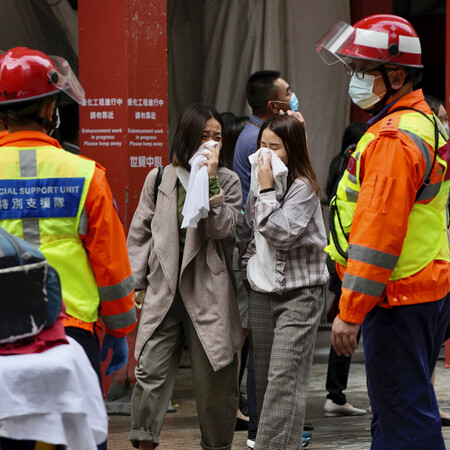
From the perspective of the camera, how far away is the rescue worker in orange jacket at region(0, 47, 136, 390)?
13.1 ft

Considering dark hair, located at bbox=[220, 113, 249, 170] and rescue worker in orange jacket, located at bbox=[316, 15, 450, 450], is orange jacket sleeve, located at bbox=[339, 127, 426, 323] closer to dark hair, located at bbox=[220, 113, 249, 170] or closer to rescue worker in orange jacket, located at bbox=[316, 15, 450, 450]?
rescue worker in orange jacket, located at bbox=[316, 15, 450, 450]

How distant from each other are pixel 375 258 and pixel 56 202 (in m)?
1.28

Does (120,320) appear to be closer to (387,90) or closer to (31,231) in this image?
(31,231)

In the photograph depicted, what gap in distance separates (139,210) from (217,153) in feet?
1.76

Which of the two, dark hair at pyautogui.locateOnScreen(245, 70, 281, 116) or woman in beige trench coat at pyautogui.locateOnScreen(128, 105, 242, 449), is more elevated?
dark hair at pyautogui.locateOnScreen(245, 70, 281, 116)

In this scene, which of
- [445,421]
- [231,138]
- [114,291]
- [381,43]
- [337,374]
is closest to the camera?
[114,291]

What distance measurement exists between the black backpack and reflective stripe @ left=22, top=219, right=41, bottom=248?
1.05m

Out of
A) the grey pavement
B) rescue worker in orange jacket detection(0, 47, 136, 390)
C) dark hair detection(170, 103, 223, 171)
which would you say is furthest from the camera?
the grey pavement

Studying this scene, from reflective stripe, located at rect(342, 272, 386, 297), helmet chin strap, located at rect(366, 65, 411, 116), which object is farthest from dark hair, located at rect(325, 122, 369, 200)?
reflective stripe, located at rect(342, 272, 386, 297)

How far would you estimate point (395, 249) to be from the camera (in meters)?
4.18

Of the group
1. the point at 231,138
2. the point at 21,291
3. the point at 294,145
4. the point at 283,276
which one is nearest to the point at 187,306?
the point at 283,276

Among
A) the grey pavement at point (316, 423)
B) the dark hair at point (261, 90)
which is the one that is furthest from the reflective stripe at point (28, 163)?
the dark hair at point (261, 90)

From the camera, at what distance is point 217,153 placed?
18.1 feet

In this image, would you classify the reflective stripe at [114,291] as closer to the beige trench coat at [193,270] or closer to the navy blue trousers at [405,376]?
the navy blue trousers at [405,376]
